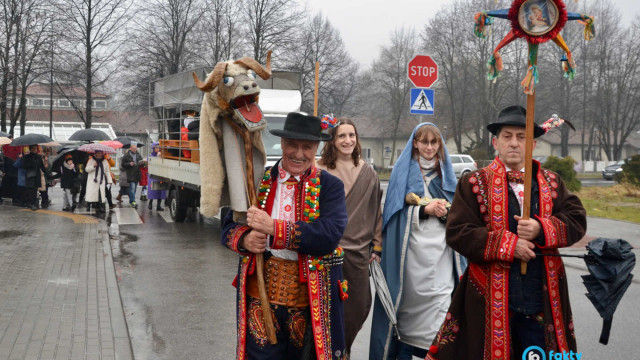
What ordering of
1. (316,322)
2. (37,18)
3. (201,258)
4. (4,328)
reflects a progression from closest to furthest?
(316,322) < (4,328) < (201,258) < (37,18)

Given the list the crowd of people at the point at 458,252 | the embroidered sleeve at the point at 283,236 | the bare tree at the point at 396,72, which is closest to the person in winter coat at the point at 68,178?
the crowd of people at the point at 458,252

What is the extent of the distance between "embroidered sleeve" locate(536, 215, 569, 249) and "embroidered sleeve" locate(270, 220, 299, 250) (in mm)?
1253

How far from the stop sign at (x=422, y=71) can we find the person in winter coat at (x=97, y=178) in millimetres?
9484

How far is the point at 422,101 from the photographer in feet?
34.2

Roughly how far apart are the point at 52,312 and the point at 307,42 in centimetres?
3678

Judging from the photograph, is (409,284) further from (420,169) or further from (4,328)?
(4,328)

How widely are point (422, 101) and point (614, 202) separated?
13.4m

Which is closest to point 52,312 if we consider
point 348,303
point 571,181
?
point 348,303

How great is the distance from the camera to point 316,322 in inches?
135

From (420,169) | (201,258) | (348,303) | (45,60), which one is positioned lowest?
(201,258)

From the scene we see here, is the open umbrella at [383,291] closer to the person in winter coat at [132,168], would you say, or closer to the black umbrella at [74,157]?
the person in winter coat at [132,168]

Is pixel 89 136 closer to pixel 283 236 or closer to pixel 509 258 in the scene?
pixel 283 236

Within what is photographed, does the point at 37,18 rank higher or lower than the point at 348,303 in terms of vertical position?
higher

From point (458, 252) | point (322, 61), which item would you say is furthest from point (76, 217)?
point (322, 61)
